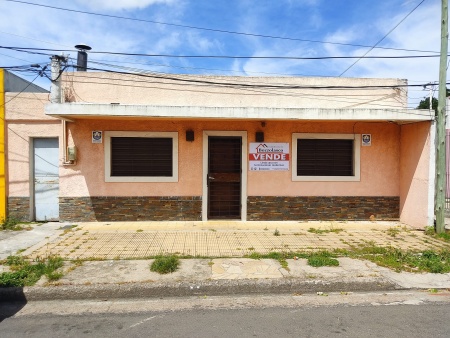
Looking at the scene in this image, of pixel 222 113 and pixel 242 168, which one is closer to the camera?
pixel 222 113

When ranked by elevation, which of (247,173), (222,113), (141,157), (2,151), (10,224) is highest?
(222,113)

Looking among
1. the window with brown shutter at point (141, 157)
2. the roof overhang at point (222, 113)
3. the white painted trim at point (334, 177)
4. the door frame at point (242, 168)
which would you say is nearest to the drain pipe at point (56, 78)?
the roof overhang at point (222, 113)

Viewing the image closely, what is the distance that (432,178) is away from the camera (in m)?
7.40

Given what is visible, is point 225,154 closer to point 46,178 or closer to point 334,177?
point 334,177

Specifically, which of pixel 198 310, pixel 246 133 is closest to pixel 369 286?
pixel 198 310

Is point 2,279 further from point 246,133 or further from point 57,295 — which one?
point 246,133

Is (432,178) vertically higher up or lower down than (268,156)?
lower down

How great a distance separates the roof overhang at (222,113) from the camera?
23.1 ft

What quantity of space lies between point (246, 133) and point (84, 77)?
429cm

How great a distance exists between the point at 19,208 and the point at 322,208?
7658 mm

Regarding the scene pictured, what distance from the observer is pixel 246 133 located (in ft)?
27.0

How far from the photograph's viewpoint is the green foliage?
24.4 ft

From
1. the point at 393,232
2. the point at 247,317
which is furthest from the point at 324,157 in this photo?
the point at 247,317

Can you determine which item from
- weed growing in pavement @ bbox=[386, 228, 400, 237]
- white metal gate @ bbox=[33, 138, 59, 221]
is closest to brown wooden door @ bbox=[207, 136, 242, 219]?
weed growing in pavement @ bbox=[386, 228, 400, 237]
